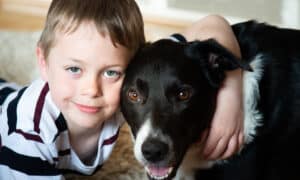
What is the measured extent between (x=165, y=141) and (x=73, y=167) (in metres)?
0.49

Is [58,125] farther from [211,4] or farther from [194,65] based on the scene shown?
[211,4]

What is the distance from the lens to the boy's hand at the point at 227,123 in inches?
61.8

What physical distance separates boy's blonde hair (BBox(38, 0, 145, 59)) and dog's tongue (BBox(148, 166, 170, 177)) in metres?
0.34

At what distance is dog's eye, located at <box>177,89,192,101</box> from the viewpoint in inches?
58.6

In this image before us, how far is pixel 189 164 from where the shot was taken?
1.73m

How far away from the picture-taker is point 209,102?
155 centimetres

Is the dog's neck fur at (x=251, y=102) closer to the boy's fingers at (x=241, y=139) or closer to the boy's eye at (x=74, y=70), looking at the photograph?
the boy's fingers at (x=241, y=139)

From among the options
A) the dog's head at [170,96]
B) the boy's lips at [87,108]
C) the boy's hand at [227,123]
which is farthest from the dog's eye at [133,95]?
the boy's hand at [227,123]

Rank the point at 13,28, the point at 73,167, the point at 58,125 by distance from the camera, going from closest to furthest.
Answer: the point at 58,125
the point at 73,167
the point at 13,28

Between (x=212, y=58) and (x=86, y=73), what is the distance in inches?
14.5

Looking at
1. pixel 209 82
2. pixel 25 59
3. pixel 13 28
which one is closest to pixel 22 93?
pixel 209 82

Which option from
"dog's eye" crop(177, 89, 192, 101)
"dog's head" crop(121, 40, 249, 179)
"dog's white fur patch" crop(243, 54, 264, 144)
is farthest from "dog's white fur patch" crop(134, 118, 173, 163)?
"dog's white fur patch" crop(243, 54, 264, 144)

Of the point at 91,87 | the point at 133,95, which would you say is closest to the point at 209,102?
the point at 133,95

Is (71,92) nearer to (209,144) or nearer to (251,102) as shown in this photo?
(209,144)
